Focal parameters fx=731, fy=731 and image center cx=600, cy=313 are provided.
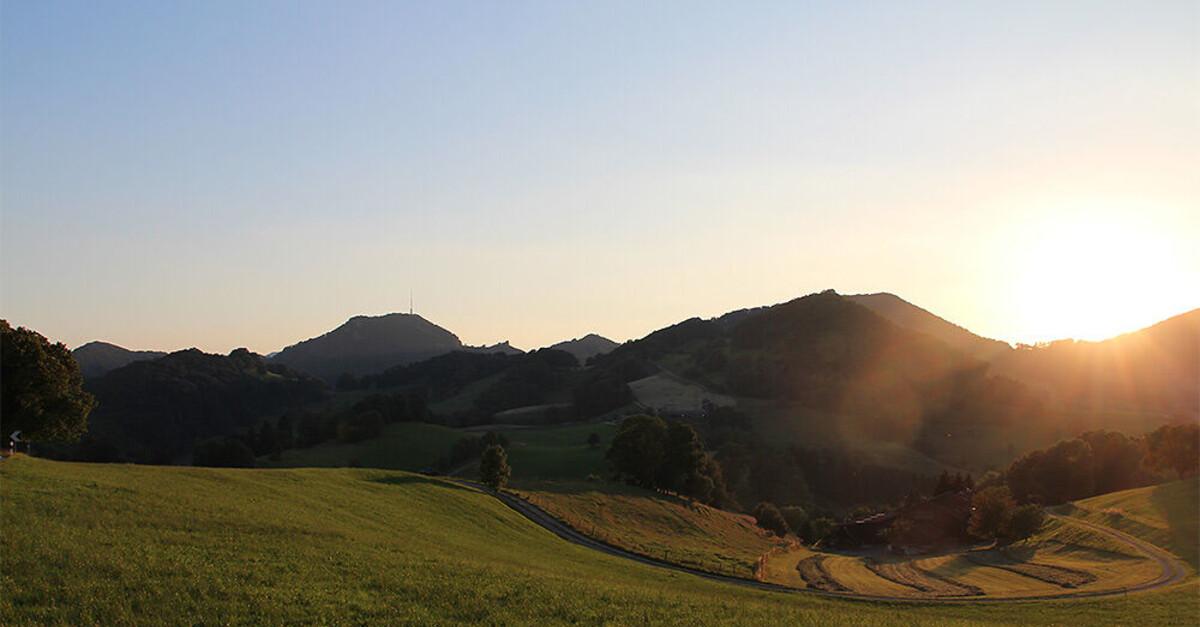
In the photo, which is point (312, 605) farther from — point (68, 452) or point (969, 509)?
point (68, 452)

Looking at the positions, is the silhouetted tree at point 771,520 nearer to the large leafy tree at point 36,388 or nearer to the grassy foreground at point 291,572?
the grassy foreground at point 291,572

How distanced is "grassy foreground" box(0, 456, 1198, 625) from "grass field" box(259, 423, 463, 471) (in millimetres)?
82509

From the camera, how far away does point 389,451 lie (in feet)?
447

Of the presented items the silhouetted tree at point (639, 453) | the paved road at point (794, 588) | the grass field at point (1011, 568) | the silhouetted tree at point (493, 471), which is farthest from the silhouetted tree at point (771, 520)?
the silhouetted tree at point (493, 471)

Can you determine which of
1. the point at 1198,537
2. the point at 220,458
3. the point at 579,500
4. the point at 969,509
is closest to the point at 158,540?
the point at 579,500

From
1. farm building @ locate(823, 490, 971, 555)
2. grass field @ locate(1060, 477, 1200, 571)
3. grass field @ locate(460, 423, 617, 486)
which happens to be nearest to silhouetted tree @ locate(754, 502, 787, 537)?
farm building @ locate(823, 490, 971, 555)

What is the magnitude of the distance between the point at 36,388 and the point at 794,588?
49026mm

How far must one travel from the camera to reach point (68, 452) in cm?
12050

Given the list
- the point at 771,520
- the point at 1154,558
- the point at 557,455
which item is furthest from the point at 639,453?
the point at 1154,558

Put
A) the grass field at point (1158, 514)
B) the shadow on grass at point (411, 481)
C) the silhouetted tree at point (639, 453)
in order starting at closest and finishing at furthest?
the shadow on grass at point (411, 481) → the grass field at point (1158, 514) → the silhouetted tree at point (639, 453)

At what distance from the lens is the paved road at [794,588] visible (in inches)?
1731

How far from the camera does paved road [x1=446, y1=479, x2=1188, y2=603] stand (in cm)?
4397

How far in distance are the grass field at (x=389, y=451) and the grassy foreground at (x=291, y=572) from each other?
271 ft

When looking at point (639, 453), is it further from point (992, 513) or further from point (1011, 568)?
point (1011, 568)
